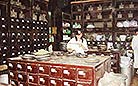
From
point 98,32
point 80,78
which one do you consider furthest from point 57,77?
point 98,32

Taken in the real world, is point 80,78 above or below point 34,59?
below

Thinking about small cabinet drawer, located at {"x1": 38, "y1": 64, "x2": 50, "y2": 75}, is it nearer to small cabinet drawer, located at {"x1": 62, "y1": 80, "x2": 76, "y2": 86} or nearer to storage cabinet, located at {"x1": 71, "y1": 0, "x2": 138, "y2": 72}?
small cabinet drawer, located at {"x1": 62, "y1": 80, "x2": 76, "y2": 86}

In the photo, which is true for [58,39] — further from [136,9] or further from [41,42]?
[136,9]

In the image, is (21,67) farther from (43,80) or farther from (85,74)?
(85,74)

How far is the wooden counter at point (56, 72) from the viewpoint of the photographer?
9.50ft

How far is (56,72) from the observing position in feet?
10.4

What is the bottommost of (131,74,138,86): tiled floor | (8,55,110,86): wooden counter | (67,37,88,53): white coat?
(131,74,138,86): tiled floor

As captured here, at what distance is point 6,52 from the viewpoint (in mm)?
4766

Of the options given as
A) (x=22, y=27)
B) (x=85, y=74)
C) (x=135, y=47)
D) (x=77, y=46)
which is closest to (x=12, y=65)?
(x=77, y=46)

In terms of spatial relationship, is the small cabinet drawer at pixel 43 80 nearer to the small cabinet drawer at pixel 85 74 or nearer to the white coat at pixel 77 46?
the small cabinet drawer at pixel 85 74

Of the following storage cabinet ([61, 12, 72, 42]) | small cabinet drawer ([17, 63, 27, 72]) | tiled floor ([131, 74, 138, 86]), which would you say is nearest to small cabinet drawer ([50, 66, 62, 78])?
small cabinet drawer ([17, 63, 27, 72])

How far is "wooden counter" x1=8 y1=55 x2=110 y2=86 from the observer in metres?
2.90

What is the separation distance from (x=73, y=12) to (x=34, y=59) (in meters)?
4.65

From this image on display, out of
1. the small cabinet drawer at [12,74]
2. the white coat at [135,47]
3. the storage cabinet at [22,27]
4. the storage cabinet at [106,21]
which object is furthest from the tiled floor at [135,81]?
the storage cabinet at [22,27]
